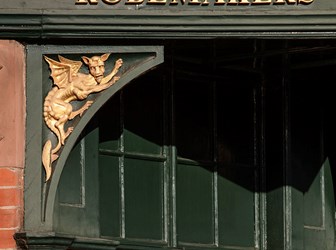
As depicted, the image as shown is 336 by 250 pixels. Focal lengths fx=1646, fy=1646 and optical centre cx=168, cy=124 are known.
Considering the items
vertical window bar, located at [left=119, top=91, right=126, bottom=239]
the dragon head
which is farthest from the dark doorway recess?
the dragon head

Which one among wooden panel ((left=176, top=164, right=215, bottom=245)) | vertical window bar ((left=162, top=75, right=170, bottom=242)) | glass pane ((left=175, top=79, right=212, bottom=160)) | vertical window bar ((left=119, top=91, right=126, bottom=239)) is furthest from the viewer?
glass pane ((left=175, top=79, right=212, bottom=160))

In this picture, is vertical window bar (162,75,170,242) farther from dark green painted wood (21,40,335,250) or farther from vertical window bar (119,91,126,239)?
vertical window bar (119,91,126,239)

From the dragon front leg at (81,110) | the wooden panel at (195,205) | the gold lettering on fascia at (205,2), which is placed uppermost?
the gold lettering on fascia at (205,2)

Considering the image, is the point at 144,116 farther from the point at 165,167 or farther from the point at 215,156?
the point at 215,156

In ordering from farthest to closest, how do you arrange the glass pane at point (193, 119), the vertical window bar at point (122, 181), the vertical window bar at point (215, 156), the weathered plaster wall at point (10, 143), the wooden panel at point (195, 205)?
the vertical window bar at point (215, 156), the glass pane at point (193, 119), the wooden panel at point (195, 205), the vertical window bar at point (122, 181), the weathered plaster wall at point (10, 143)

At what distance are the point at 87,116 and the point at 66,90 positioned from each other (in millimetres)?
246

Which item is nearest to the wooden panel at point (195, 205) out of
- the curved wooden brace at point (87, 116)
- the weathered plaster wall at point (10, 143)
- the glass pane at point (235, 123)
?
the glass pane at point (235, 123)

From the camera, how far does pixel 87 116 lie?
12.2 metres

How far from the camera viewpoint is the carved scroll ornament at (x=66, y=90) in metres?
12.1

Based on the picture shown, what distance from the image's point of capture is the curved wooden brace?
1204 cm

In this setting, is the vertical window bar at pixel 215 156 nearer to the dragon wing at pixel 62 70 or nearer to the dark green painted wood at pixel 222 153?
the dark green painted wood at pixel 222 153

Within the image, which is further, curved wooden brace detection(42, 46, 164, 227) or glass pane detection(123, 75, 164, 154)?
glass pane detection(123, 75, 164, 154)

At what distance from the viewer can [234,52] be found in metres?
13.7

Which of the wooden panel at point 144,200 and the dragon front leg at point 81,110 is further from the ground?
the dragon front leg at point 81,110
